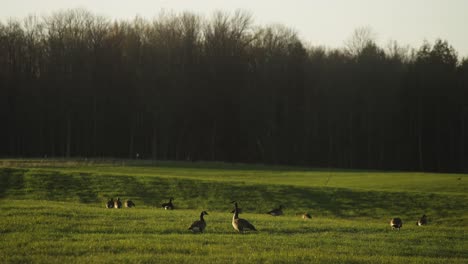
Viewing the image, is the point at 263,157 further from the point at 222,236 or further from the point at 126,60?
the point at 222,236

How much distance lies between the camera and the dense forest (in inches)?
3728

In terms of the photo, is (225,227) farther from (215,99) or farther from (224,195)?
(215,99)

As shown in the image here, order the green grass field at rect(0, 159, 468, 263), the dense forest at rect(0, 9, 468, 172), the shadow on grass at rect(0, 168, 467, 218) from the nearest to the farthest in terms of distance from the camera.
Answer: the green grass field at rect(0, 159, 468, 263), the shadow on grass at rect(0, 168, 467, 218), the dense forest at rect(0, 9, 468, 172)

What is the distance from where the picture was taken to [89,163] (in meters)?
70.7

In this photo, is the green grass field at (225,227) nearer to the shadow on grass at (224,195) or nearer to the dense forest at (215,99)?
the shadow on grass at (224,195)

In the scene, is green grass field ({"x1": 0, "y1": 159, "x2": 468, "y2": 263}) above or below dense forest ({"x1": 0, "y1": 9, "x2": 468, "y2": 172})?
below

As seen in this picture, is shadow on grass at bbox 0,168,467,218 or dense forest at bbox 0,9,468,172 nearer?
shadow on grass at bbox 0,168,467,218

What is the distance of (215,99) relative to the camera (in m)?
97.7

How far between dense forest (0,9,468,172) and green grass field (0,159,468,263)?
159ft

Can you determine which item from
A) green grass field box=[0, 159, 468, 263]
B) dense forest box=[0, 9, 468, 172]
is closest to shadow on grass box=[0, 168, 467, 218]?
green grass field box=[0, 159, 468, 263]

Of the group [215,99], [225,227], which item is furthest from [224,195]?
[215,99]

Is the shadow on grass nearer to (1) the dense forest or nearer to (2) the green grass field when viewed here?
(2) the green grass field

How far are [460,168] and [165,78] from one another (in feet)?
155

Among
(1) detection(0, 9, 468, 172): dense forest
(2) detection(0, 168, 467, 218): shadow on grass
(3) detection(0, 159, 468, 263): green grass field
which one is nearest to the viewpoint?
(3) detection(0, 159, 468, 263): green grass field
